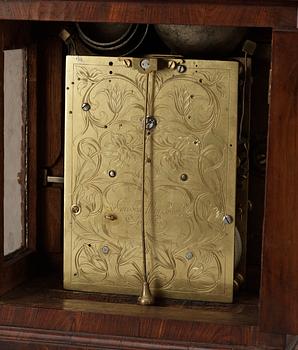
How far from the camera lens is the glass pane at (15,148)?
88.6 inches

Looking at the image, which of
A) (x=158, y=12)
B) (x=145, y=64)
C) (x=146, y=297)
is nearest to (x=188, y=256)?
(x=146, y=297)

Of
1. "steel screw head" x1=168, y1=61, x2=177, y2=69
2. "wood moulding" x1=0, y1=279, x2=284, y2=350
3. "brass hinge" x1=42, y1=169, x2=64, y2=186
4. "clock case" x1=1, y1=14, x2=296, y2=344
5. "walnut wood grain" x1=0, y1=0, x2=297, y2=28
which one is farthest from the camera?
"brass hinge" x1=42, y1=169, x2=64, y2=186

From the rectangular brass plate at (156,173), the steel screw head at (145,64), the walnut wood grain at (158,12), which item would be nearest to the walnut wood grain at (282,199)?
Answer: the walnut wood grain at (158,12)

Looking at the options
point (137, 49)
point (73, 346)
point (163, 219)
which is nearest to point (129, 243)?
point (163, 219)

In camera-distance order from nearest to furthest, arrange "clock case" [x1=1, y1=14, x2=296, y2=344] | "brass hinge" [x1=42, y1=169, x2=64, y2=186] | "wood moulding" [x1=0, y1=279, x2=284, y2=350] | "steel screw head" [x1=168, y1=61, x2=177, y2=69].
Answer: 1. "wood moulding" [x1=0, y1=279, x2=284, y2=350]
2. "steel screw head" [x1=168, y1=61, x2=177, y2=69]
3. "clock case" [x1=1, y1=14, x2=296, y2=344]
4. "brass hinge" [x1=42, y1=169, x2=64, y2=186]

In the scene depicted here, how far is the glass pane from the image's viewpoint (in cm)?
225

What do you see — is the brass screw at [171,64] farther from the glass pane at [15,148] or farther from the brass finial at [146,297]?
the brass finial at [146,297]

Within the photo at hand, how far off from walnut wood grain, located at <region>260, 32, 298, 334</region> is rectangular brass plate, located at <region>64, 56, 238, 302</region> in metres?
0.21

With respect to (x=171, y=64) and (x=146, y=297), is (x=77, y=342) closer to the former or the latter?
(x=146, y=297)

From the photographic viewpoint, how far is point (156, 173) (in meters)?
2.23

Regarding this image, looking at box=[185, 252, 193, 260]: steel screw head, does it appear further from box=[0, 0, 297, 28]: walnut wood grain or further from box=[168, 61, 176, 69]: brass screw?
box=[0, 0, 297, 28]: walnut wood grain

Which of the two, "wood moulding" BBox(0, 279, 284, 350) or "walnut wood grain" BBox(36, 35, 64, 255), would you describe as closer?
"wood moulding" BBox(0, 279, 284, 350)

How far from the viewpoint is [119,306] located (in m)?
2.19

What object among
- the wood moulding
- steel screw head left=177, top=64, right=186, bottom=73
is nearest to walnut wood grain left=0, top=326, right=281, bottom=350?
the wood moulding
